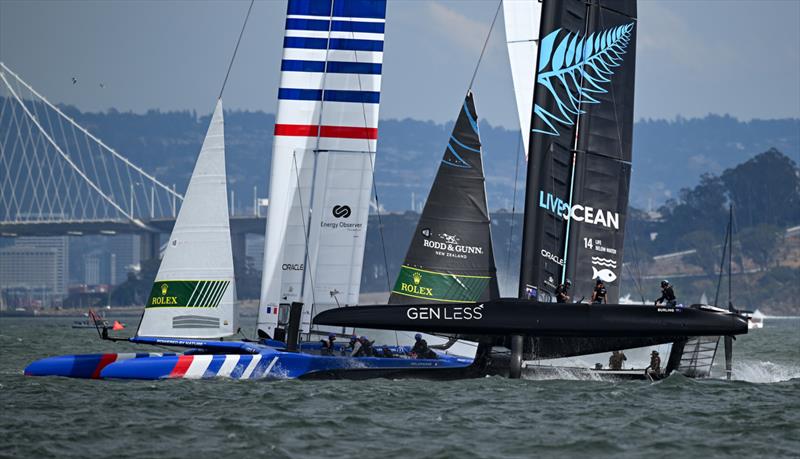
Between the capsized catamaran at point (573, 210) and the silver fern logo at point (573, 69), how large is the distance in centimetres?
1

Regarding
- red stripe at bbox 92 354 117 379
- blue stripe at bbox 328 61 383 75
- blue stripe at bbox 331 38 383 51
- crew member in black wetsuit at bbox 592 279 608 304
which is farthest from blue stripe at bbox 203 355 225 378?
blue stripe at bbox 331 38 383 51

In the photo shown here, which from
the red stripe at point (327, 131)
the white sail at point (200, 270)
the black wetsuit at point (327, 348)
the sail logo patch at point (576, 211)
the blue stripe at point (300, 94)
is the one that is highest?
the blue stripe at point (300, 94)

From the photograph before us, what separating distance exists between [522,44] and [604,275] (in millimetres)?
4497

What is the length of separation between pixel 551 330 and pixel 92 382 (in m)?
5.83

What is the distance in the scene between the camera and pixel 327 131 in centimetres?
2105

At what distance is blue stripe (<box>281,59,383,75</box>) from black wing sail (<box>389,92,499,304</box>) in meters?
2.26

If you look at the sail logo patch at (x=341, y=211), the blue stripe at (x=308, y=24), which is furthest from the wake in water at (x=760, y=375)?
the blue stripe at (x=308, y=24)

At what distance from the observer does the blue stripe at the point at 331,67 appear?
2127 cm

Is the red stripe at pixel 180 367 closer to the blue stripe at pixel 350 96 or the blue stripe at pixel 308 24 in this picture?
the blue stripe at pixel 350 96

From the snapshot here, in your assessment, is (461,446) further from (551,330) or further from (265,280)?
(265,280)

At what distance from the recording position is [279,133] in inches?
A: 827

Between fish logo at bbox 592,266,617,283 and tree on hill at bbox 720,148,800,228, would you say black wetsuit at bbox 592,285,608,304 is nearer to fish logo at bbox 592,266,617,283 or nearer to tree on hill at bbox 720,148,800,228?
fish logo at bbox 592,266,617,283

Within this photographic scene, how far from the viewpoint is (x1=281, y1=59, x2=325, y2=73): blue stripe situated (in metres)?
21.3

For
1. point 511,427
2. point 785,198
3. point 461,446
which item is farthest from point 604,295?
point 785,198
